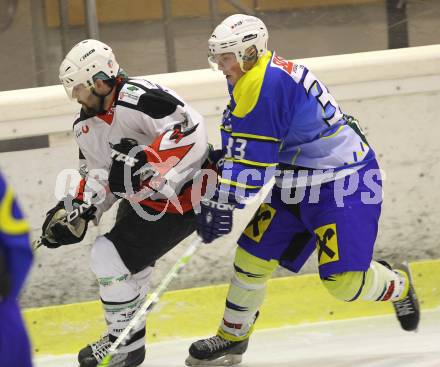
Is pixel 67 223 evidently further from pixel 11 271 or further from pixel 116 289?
pixel 11 271

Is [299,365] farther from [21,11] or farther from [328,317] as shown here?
[21,11]

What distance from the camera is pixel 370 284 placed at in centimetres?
353

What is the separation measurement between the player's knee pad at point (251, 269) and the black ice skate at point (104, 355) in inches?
16.2

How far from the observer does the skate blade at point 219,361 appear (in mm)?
3791

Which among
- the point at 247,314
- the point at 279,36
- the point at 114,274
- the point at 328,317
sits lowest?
the point at 328,317

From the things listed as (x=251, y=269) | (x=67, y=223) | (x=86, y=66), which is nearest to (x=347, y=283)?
(x=251, y=269)

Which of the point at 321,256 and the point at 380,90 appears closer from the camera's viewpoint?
→ the point at 321,256

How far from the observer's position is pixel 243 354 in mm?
3961

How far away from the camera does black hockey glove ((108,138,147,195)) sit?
351 centimetres

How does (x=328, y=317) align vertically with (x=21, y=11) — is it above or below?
below

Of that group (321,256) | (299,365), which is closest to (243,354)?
(299,365)

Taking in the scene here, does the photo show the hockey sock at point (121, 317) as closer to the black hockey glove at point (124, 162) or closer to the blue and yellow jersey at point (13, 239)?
the black hockey glove at point (124, 162)

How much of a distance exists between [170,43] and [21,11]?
1.99 ft

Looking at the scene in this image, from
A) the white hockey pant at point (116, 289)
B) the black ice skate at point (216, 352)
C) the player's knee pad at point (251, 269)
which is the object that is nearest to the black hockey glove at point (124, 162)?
the white hockey pant at point (116, 289)
